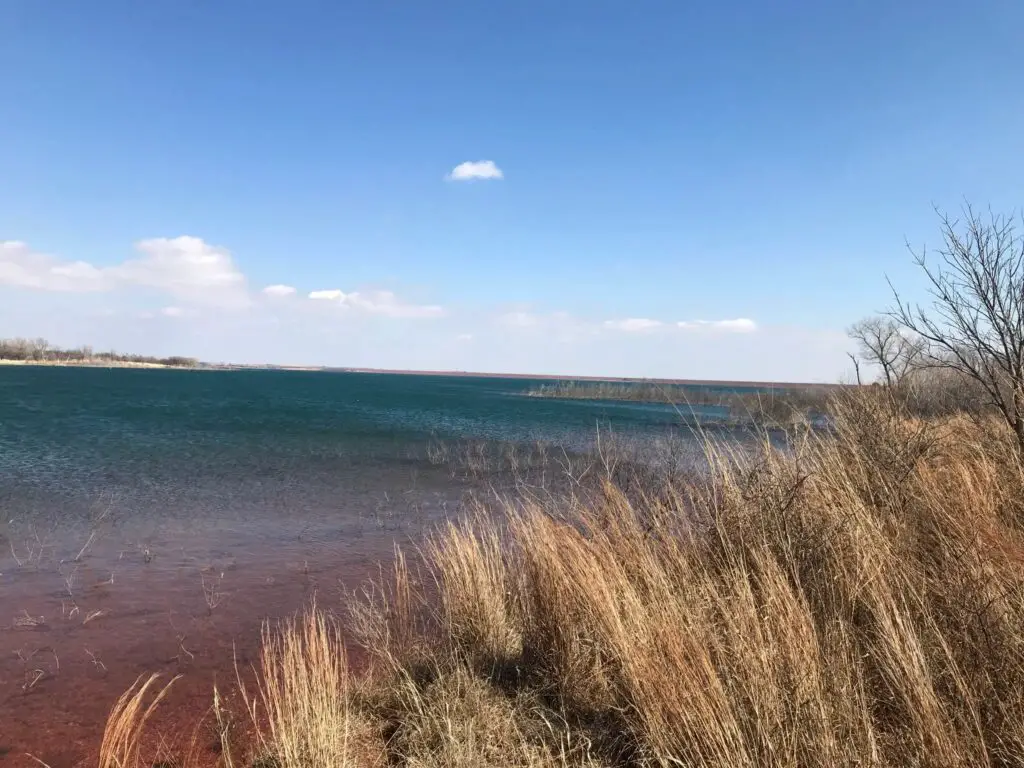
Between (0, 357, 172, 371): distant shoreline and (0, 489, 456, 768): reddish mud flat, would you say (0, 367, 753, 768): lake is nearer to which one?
(0, 489, 456, 768): reddish mud flat

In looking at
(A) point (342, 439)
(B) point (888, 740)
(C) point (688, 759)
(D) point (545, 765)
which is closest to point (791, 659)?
(B) point (888, 740)

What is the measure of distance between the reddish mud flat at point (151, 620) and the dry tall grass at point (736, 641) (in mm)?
1487

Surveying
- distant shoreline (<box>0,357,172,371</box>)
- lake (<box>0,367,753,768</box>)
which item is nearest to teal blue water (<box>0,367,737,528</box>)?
lake (<box>0,367,753,768</box>)

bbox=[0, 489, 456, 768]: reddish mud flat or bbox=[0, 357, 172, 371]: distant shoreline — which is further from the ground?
bbox=[0, 357, 172, 371]: distant shoreline

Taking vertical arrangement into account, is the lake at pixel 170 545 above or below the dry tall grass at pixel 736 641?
below

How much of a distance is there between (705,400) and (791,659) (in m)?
60.5

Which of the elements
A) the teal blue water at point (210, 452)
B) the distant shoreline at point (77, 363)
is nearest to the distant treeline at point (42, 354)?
the distant shoreline at point (77, 363)

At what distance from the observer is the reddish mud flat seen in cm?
415

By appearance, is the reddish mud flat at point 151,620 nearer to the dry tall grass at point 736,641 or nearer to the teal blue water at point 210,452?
the dry tall grass at point 736,641

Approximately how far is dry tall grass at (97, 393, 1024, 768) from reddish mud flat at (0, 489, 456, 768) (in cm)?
149

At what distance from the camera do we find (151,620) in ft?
20.1

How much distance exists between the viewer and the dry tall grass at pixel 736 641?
7.25 ft

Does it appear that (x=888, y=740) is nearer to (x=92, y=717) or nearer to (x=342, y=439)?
(x=92, y=717)

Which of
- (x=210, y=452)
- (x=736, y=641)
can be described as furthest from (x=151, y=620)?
(x=210, y=452)
